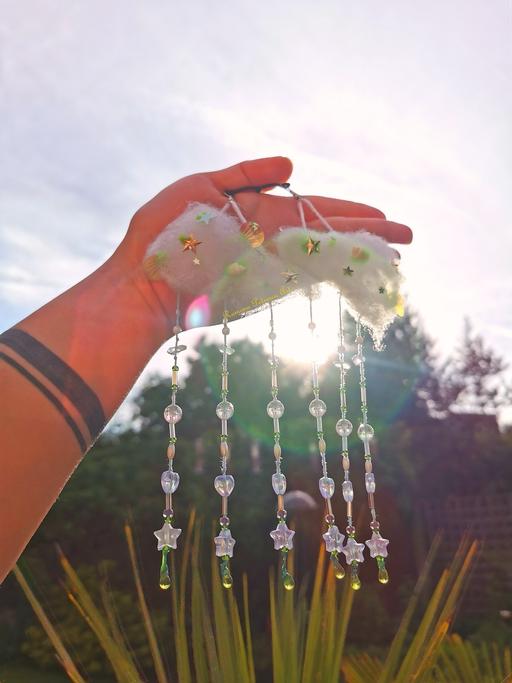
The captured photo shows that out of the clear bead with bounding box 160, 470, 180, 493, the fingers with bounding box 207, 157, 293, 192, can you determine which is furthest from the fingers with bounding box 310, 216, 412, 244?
the clear bead with bounding box 160, 470, 180, 493

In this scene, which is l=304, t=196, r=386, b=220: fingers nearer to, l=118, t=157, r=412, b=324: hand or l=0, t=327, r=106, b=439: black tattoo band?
l=118, t=157, r=412, b=324: hand

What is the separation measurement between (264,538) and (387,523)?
2.81m

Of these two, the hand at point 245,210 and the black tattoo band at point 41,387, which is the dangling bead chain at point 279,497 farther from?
the black tattoo band at point 41,387

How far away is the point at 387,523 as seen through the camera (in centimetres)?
999

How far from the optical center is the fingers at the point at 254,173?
1267mm

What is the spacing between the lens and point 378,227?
131cm

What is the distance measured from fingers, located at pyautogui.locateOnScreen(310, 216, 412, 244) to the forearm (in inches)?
18.9

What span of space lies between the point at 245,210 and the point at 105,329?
462mm

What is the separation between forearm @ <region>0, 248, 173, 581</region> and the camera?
0.92 metres

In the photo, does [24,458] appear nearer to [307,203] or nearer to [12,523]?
[12,523]

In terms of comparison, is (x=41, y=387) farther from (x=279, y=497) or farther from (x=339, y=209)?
(x=339, y=209)

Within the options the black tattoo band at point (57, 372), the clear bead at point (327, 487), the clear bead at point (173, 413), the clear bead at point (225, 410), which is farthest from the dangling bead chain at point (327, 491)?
the black tattoo band at point (57, 372)

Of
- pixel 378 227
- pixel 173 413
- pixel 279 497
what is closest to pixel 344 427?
pixel 279 497

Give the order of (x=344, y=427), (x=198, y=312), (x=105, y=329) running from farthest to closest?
(x=198, y=312) → (x=344, y=427) → (x=105, y=329)
